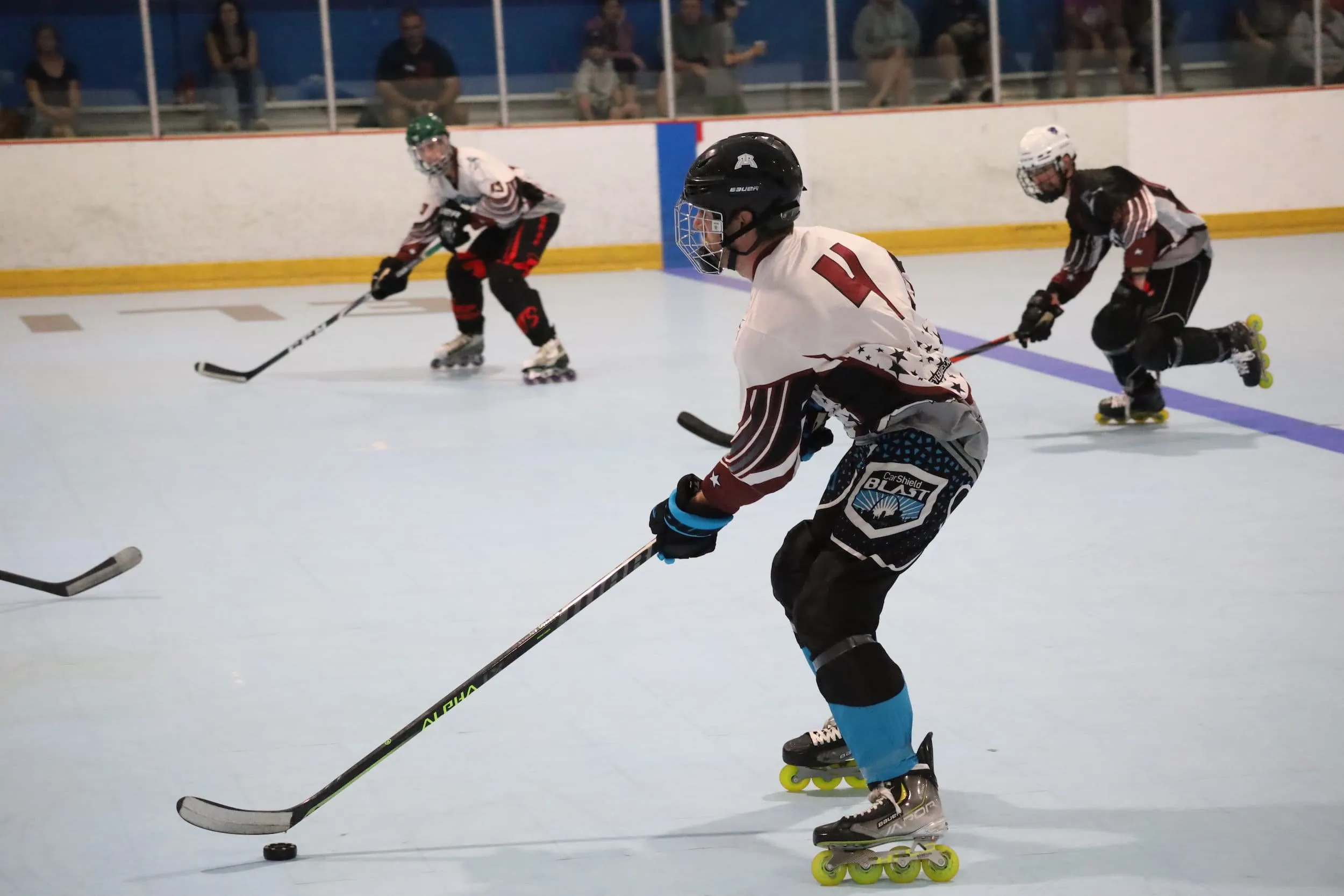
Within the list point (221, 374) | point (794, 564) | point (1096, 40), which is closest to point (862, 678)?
point (794, 564)

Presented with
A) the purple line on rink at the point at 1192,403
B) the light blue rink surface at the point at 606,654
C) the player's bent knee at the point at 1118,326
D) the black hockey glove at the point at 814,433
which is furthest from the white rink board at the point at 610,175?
the black hockey glove at the point at 814,433

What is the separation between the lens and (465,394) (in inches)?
284

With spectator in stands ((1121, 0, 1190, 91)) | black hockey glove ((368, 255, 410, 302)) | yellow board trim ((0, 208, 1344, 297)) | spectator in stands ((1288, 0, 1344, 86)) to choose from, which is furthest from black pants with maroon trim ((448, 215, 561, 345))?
spectator in stands ((1288, 0, 1344, 86))

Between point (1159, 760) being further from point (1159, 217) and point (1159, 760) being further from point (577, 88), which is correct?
point (577, 88)

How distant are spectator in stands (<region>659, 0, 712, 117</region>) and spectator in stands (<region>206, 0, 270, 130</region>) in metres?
2.73

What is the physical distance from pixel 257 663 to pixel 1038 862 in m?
1.84

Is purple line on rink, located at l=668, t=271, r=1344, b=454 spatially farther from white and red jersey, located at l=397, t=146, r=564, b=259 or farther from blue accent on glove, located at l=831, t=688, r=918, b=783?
blue accent on glove, located at l=831, t=688, r=918, b=783

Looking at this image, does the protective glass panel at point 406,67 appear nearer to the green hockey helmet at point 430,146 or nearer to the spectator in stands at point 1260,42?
the green hockey helmet at point 430,146

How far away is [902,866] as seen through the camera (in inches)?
100

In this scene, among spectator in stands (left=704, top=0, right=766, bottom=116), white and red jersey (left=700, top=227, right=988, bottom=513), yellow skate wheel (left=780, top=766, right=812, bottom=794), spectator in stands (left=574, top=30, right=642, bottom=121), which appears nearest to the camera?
white and red jersey (left=700, top=227, right=988, bottom=513)

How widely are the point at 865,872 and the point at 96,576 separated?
2.49 metres

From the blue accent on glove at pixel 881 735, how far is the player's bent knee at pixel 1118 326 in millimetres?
3447

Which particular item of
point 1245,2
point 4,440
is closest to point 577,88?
point 1245,2

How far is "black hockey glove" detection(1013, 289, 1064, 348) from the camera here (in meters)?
5.78
